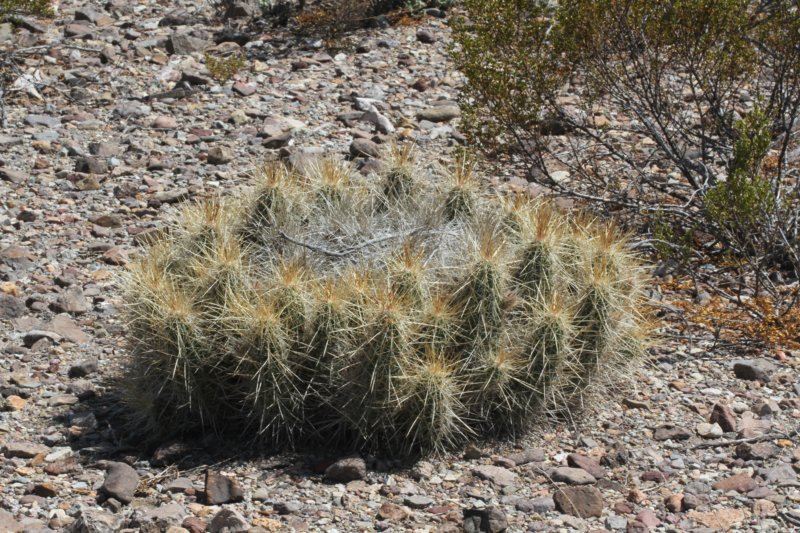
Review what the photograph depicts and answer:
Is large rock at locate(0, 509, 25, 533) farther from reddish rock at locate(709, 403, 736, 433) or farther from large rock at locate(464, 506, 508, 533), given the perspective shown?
reddish rock at locate(709, 403, 736, 433)

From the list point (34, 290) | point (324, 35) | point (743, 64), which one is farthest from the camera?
point (324, 35)

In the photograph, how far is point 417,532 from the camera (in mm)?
3818

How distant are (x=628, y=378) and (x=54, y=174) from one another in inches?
160

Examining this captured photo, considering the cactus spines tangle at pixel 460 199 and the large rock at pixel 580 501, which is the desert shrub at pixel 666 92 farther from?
the large rock at pixel 580 501

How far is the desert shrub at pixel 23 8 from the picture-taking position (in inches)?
335

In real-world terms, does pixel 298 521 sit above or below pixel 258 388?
below

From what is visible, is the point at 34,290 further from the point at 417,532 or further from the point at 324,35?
the point at 324,35

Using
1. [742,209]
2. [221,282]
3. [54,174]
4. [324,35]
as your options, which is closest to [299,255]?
[221,282]

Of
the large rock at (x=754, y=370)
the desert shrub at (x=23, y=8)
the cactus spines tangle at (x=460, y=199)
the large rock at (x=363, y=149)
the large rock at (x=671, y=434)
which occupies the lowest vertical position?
the large rock at (x=671, y=434)

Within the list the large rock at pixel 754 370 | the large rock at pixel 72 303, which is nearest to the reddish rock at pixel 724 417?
the large rock at pixel 754 370

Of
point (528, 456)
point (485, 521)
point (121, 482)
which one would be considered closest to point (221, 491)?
point (121, 482)

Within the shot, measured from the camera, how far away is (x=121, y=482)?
4.06 meters

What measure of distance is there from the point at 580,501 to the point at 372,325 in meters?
1.00

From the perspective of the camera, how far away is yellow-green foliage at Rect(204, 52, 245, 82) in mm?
8289
